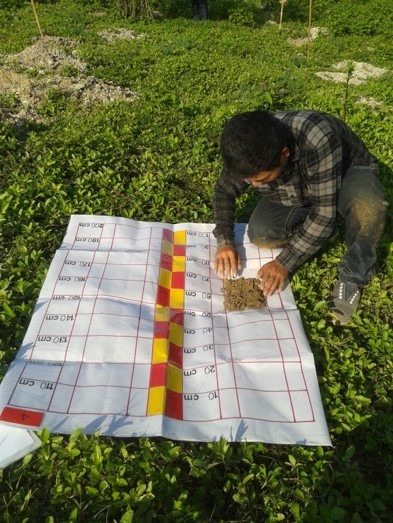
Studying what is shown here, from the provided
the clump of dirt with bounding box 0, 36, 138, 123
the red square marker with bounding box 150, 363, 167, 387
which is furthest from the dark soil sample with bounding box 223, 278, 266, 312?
the clump of dirt with bounding box 0, 36, 138, 123

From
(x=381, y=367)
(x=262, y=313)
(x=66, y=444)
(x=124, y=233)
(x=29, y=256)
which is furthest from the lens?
(x=124, y=233)

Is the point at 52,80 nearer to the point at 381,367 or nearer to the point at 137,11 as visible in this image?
the point at 381,367

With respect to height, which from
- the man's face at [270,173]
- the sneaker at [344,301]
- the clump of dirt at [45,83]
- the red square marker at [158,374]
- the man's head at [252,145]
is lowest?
the sneaker at [344,301]

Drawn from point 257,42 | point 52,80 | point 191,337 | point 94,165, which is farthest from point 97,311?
point 257,42

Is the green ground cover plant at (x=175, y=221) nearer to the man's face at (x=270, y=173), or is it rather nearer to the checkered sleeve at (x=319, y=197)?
the checkered sleeve at (x=319, y=197)

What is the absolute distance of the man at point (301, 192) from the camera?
213 cm

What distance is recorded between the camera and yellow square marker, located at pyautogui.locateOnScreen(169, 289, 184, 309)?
2.58 metres

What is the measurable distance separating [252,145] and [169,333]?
110 cm

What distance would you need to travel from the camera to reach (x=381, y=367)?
2369 millimetres

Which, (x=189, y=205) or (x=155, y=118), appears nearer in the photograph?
(x=189, y=205)

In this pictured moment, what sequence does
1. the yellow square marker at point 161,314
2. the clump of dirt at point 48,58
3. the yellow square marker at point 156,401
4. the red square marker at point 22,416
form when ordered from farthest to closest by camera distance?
the clump of dirt at point 48,58 → the yellow square marker at point 161,314 → the yellow square marker at point 156,401 → the red square marker at point 22,416

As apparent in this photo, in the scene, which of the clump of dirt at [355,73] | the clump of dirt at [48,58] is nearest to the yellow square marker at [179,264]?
the clump of dirt at [48,58]

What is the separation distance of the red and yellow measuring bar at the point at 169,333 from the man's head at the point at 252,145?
2.89 ft

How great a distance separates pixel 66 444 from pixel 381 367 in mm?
1683
